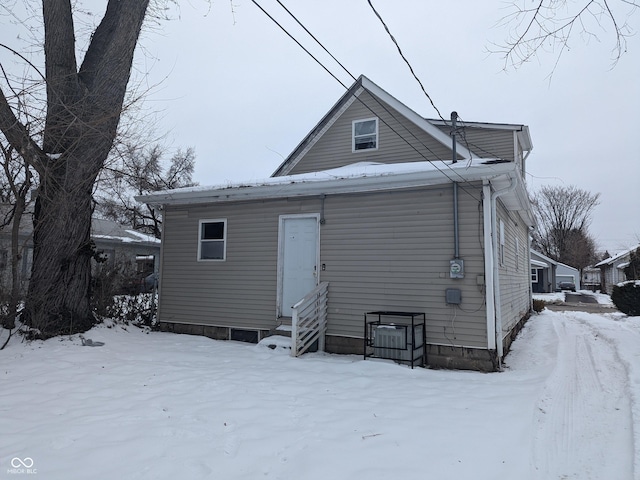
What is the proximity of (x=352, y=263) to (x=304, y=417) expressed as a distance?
12.2 feet

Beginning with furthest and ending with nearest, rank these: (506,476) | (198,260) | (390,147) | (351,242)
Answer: (390,147) < (198,260) < (351,242) < (506,476)

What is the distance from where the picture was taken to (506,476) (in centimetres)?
292

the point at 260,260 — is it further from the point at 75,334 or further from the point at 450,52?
the point at 450,52

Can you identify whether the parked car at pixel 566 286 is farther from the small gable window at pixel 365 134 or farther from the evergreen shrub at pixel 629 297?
the small gable window at pixel 365 134

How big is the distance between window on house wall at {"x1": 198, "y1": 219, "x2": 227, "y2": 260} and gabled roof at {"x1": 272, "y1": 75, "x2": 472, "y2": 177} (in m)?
4.26

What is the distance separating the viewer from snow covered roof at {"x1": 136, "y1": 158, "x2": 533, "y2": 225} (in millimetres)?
6332

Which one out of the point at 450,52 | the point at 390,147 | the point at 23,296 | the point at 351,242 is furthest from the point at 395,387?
the point at 390,147

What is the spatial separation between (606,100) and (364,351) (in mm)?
5291

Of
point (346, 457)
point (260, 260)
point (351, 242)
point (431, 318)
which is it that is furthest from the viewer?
point (260, 260)

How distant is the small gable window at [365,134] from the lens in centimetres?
1125

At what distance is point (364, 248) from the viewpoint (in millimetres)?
7383

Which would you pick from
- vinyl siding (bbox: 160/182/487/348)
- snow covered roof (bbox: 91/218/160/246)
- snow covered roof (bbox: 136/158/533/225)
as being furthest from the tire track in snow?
snow covered roof (bbox: 91/218/160/246)

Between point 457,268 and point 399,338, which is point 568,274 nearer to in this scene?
point 457,268

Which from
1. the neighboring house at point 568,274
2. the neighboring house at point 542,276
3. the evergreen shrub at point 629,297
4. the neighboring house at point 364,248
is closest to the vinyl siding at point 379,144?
the neighboring house at point 364,248
